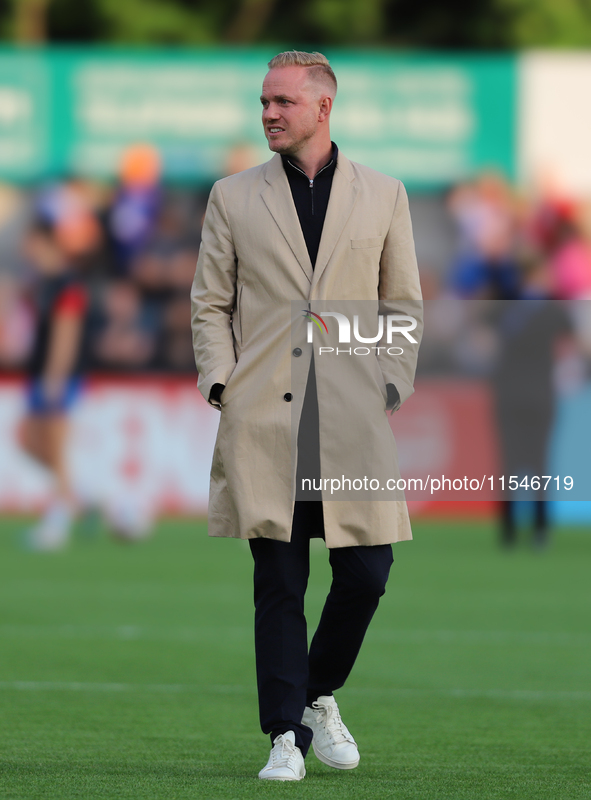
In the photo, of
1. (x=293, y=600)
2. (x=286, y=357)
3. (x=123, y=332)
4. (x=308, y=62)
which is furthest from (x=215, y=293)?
(x=123, y=332)

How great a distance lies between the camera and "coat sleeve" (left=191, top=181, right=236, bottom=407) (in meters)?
4.77

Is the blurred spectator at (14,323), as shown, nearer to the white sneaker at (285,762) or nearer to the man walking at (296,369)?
the man walking at (296,369)

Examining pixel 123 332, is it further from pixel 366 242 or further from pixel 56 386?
pixel 366 242

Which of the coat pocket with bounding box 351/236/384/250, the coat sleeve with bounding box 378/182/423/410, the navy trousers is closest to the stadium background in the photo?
the navy trousers

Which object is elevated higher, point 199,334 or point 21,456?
point 199,334

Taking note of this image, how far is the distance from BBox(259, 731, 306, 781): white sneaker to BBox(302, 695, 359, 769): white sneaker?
0.64 ft

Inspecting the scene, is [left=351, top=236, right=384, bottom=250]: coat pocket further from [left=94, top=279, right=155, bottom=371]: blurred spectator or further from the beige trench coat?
[left=94, top=279, right=155, bottom=371]: blurred spectator

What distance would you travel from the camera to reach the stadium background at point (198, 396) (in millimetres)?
7676

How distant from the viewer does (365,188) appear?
191 inches

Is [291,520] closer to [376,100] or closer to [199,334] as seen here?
[199,334]

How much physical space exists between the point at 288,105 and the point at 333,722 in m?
1.92

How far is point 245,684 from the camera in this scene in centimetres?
682

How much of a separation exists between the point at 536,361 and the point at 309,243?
10035mm

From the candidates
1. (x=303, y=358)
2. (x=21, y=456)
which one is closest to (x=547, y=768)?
(x=303, y=358)
